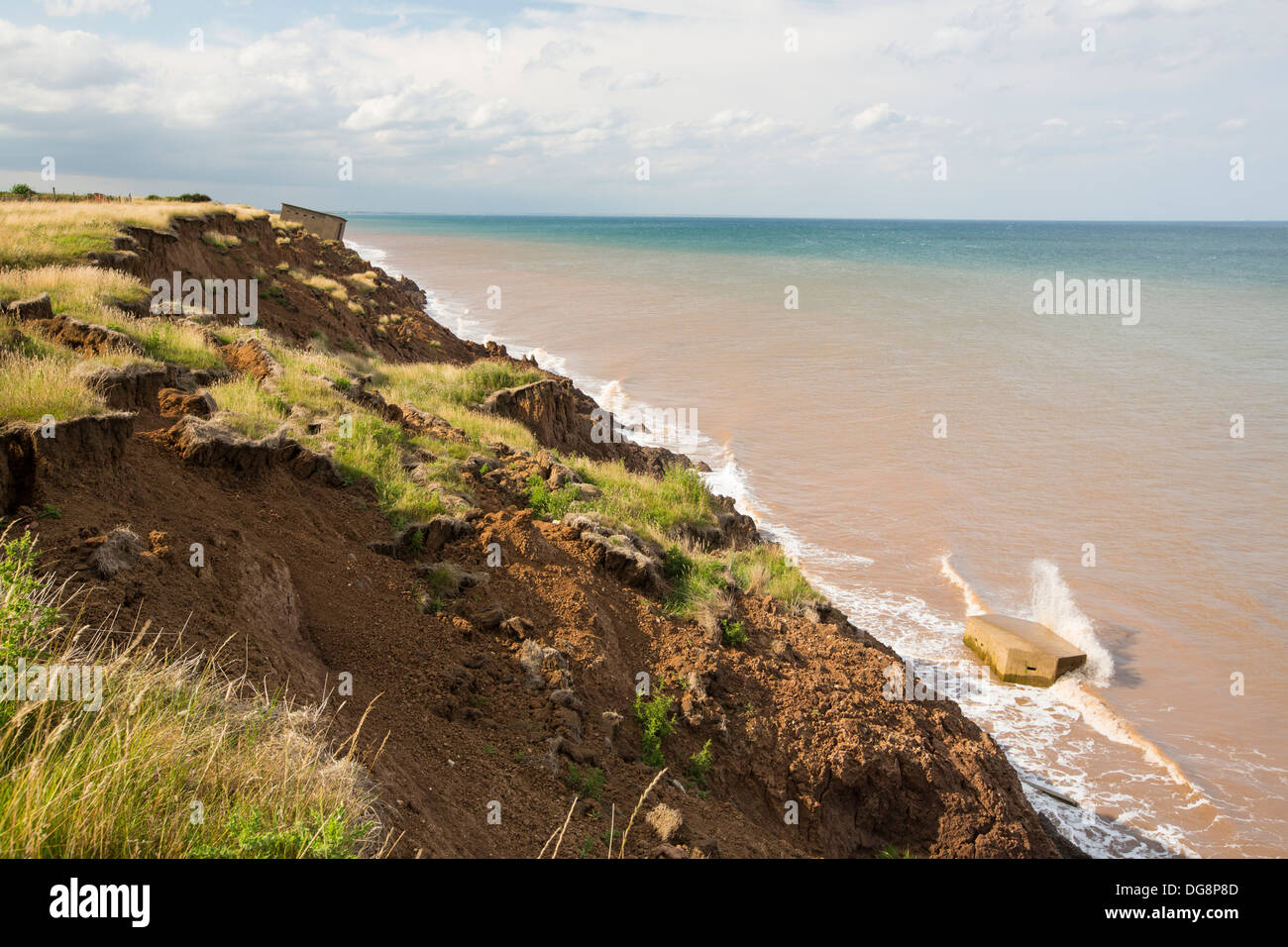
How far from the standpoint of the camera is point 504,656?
644 cm

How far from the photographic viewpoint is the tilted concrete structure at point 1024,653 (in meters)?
9.76

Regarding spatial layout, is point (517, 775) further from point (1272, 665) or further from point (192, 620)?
point (1272, 665)

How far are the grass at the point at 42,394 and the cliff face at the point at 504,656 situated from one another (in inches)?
11.6

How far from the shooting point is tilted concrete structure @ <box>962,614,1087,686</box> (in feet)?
32.0

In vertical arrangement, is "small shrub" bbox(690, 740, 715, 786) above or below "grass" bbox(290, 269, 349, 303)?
below

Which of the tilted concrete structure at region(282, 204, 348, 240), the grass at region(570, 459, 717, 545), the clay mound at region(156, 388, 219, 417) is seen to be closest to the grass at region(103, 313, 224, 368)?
the clay mound at region(156, 388, 219, 417)

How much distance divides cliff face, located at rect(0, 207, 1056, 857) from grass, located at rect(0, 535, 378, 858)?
620 millimetres

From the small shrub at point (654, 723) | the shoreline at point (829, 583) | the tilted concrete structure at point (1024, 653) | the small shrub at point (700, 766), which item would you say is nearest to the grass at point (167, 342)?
the small shrub at point (654, 723)

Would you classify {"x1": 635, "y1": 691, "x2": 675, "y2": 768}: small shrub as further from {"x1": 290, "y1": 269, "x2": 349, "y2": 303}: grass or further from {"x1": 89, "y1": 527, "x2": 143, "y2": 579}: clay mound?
{"x1": 290, "y1": 269, "x2": 349, "y2": 303}: grass

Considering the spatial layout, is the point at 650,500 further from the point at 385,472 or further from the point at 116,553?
the point at 116,553

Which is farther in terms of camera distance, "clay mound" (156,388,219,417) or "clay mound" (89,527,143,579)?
"clay mound" (156,388,219,417)

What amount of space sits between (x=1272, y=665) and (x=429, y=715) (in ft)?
33.9

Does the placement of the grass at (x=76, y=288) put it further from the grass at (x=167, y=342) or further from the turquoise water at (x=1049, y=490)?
the turquoise water at (x=1049, y=490)

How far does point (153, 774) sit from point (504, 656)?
347 cm
